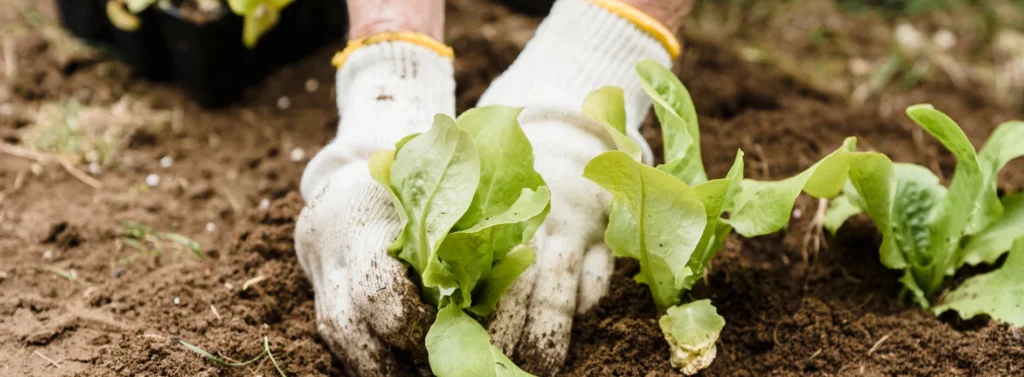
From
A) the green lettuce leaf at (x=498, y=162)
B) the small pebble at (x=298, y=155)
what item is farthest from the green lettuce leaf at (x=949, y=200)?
the small pebble at (x=298, y=155)

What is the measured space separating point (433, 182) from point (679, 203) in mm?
290

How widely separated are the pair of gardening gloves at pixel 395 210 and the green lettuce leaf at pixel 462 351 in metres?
0.05

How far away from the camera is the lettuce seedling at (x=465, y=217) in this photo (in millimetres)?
943

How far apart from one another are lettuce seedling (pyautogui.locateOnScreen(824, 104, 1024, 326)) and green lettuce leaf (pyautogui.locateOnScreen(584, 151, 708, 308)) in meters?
0.31

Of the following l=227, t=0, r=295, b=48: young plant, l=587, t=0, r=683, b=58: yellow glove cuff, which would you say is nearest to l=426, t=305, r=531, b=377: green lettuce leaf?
l=587, t=0, r=683, b=58: yellow glove cuff

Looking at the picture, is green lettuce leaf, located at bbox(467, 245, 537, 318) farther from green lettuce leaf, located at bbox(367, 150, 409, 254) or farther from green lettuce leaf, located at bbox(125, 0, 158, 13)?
green lettuce leaf, located at bbox(125, 0, 158, 13)

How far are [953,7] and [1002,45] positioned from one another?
0.24 metres

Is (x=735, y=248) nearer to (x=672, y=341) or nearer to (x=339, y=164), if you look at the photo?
Result: (x=672, y=341)

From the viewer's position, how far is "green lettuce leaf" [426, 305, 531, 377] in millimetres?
938

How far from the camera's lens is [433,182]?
965 mm

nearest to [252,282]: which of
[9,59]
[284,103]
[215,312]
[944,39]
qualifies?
[215,312]

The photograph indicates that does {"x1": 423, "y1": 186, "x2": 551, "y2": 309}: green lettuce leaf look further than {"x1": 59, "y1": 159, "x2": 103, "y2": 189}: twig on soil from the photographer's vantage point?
No

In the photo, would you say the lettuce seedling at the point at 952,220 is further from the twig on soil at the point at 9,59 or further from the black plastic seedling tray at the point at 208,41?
the twig on soil at the point at 9,59

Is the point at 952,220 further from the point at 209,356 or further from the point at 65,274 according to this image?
the point at 65,274
